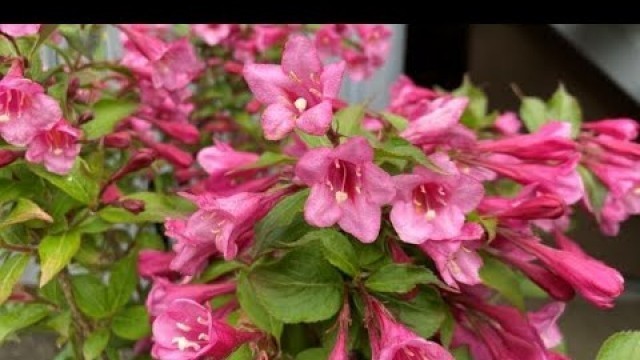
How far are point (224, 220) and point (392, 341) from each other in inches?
7.0

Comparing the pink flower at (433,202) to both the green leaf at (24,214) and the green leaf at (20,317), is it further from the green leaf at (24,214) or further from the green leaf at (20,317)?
the green leaf at (20,317)

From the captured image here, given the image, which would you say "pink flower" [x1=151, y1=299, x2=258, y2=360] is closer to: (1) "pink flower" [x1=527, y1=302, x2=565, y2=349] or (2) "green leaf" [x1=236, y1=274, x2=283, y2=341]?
(2) "green leaf" [x1=236, y1=274, x2=283, y2=341]

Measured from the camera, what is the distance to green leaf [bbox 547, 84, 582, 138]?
4.03 feet

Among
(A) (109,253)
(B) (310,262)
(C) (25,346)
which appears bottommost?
(C) (25,346)

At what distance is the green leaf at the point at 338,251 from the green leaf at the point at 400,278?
0.02 metres

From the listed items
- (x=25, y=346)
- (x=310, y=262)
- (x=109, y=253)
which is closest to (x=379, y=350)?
(x=310, y=262)

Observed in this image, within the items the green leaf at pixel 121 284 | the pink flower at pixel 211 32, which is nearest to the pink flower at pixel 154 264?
the green leaf at pixel 121 284

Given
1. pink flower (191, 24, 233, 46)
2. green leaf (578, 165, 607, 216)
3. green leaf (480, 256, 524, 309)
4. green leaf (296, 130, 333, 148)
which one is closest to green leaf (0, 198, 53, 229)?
green leaf (296, 130, 333, 148)

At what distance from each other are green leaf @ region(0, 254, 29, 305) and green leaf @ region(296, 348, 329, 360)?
299 mm

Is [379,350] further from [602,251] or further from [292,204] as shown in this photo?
[602,251]

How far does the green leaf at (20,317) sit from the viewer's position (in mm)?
966

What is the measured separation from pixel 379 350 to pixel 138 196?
37 cm

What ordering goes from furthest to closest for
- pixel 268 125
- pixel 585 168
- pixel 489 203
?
pixel 585 168, pixel 489 203, pixel 268 125

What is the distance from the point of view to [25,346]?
135 cm
